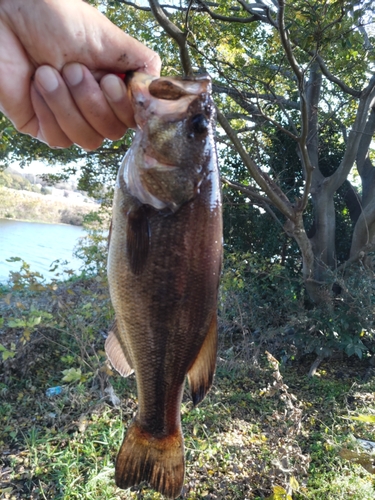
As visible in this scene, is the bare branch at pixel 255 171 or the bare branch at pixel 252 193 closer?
the bare branch at pixel 255 171

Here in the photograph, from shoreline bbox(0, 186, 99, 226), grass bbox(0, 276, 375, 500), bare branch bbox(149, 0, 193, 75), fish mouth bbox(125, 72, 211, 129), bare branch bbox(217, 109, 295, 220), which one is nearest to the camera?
fish mouth bbox(125, 72, 211, 129)

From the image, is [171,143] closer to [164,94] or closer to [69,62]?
[164,94]

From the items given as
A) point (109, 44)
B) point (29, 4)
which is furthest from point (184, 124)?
point (29, 4)

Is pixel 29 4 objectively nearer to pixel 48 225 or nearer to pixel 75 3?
pixel 75 3

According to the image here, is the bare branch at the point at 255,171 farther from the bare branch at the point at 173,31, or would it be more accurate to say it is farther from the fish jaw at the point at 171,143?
the fish jaw at the point at 171,143

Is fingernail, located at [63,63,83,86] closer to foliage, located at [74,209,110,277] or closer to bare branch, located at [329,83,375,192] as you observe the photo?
bare branch, located at [329,83,375,192]

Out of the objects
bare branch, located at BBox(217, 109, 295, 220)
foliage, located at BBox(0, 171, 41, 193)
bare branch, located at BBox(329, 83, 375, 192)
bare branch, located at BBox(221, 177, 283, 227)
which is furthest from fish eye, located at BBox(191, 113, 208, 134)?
foliage, located at BBox(0, 171, 41, 193)

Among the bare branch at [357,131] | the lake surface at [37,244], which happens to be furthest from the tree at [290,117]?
the lake surface at [37,244]
